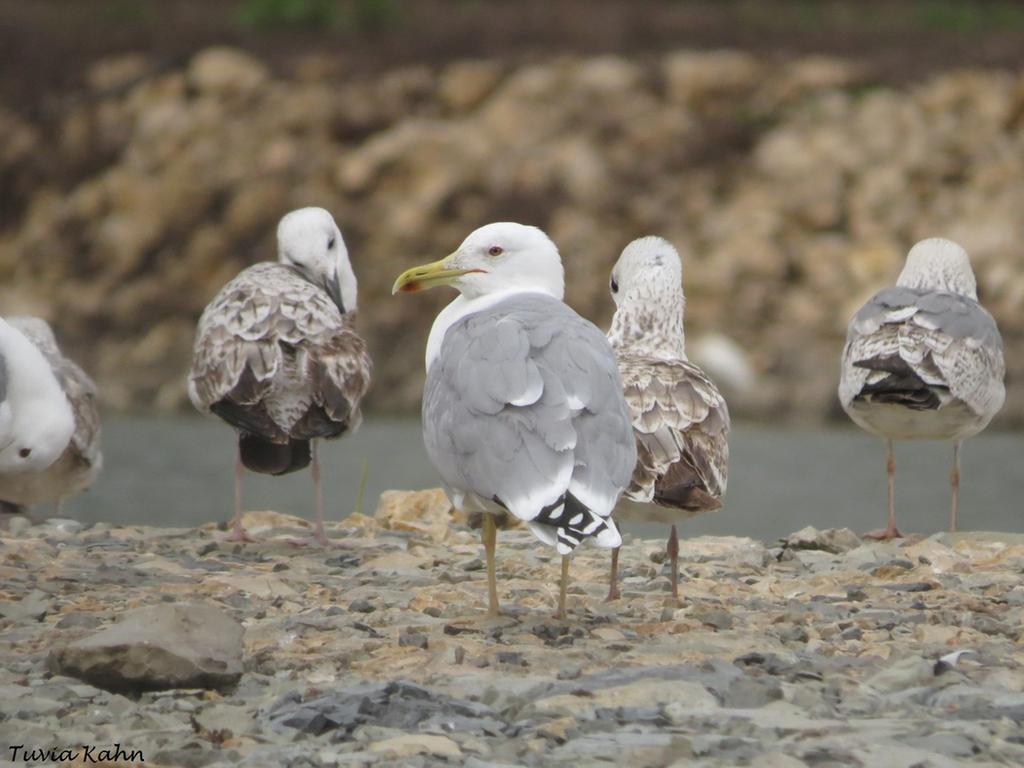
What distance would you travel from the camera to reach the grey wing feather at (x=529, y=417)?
5652 millimetres

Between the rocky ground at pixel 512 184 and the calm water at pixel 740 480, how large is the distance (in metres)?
3.65

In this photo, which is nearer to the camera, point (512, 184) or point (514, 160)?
point (512, 184)

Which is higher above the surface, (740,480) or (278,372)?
(278,372)

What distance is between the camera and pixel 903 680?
17.7ft

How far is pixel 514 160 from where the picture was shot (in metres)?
29.7

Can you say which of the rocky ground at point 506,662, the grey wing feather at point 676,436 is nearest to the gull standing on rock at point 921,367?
the rocky ground at point 506,662

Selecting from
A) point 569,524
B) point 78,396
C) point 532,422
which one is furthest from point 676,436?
point 78,396

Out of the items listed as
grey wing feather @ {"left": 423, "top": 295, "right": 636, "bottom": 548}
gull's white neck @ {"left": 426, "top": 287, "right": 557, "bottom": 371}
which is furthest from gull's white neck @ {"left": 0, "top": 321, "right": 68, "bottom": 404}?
grey wing feather @ {"left": 423, "top": 295, "right": 636, "bottom": 548}

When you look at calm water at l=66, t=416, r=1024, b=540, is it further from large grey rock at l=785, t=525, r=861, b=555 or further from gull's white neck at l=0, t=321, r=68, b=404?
gull's white neck at l=0, t=321, r=68, b=404

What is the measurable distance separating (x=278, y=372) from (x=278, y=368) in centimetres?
2

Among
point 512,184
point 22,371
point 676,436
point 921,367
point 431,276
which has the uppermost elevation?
point 512,184

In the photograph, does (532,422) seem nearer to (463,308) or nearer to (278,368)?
(463,308)

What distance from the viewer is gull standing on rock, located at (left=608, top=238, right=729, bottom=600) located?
6.42m

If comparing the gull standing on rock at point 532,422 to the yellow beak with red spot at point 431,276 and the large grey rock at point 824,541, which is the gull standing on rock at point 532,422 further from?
the large grey rock at point 824,541
